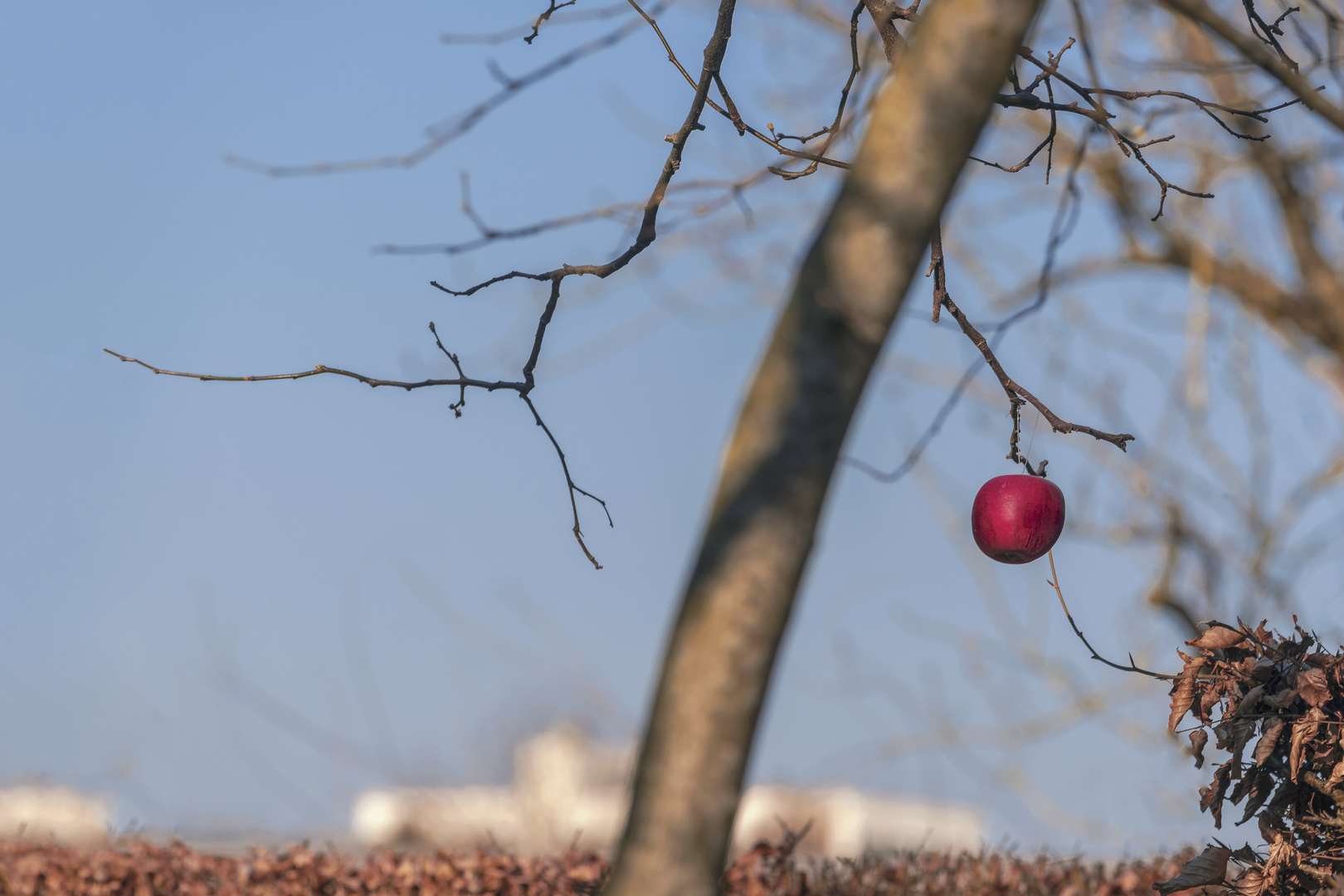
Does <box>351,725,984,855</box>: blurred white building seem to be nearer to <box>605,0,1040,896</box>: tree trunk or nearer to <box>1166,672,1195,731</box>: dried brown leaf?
<box>1166,672,1195,731</box>: dried brown leaf

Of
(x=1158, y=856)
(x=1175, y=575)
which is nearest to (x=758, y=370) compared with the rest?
(x=1158, y=856)

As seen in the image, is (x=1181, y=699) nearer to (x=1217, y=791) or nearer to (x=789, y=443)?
(x=1217, y=791)

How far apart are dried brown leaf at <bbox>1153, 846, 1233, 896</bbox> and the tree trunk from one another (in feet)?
5.22

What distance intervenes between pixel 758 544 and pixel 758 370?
0.27 metres

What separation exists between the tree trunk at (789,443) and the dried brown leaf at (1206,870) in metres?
1.59

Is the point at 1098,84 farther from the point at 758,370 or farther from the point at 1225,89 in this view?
the point at 1225,89

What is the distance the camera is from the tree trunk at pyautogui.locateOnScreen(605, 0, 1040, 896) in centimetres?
143

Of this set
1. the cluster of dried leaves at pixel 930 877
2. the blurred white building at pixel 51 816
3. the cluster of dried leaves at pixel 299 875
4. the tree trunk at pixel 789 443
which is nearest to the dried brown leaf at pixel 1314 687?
the tree trunk at pixel 789 443

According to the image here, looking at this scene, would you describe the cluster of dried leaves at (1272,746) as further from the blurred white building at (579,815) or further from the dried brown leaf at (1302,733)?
the blurred white building at (579,815)

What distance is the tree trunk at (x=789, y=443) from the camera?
143cm

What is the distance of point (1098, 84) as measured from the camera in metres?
3.58

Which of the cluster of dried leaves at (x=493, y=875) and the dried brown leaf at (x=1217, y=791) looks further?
the cluster of dried leaves at (x=493, y=875)

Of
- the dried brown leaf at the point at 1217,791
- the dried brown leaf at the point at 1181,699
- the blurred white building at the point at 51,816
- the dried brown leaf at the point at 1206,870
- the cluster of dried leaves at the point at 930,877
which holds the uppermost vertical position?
the dried brown leaf at the point at 1181,699

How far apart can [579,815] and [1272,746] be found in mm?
4988
